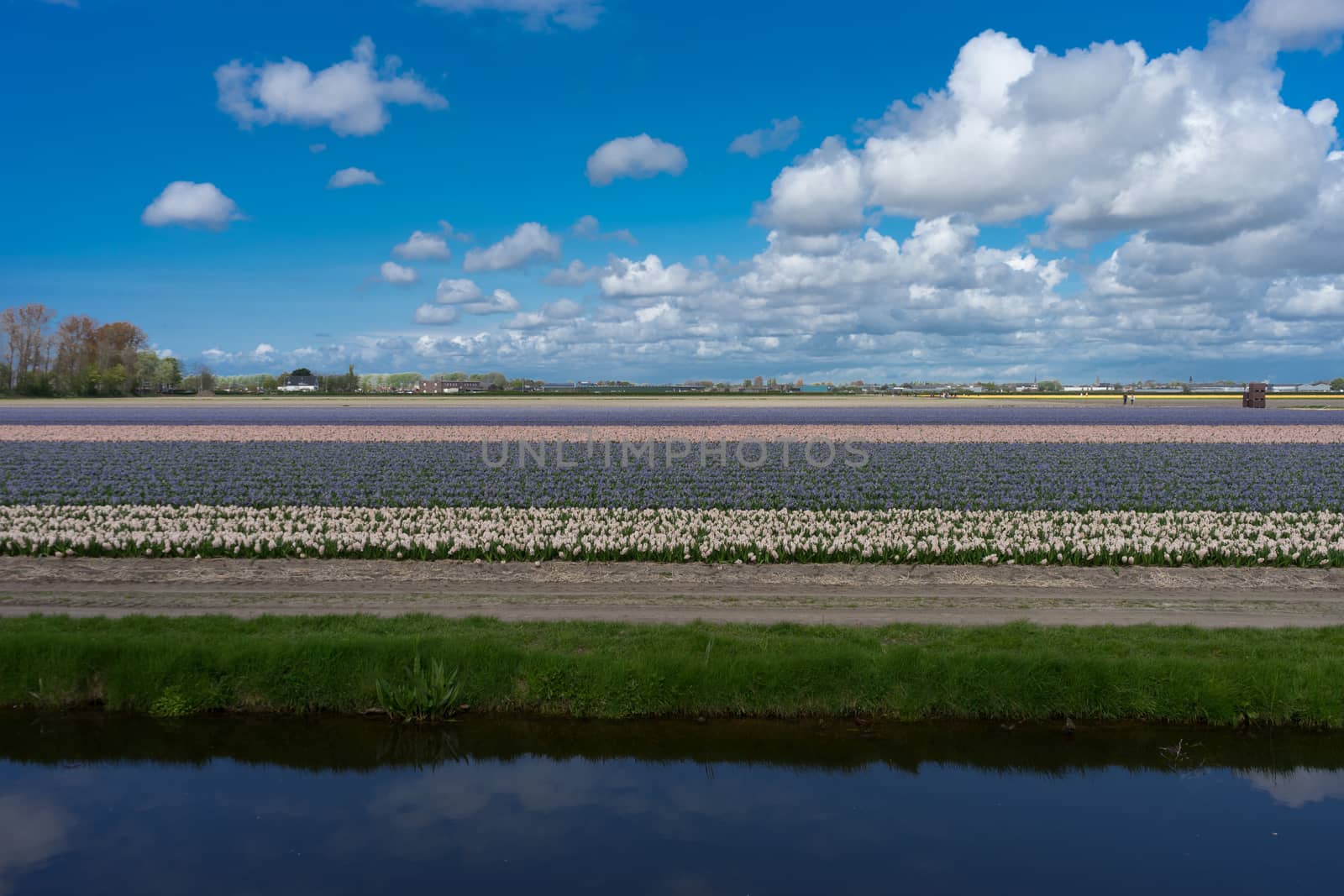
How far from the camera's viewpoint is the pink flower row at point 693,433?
41.0 metres

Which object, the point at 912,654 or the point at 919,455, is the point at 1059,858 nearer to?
the point at 912,654

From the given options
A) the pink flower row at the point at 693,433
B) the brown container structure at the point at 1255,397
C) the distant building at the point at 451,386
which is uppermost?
the distant building at the point at 451,386

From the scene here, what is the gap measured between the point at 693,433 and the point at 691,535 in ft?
93.8

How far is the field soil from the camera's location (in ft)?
42.4

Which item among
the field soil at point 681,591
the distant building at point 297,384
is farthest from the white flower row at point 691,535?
the distant building at point 297,384

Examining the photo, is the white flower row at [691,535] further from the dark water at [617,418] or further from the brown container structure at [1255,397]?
the brown container structure at [1255,397]

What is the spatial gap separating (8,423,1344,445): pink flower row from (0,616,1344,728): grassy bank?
29.7m

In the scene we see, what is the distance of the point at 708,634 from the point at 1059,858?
4929mm

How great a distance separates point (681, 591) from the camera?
14.3 m

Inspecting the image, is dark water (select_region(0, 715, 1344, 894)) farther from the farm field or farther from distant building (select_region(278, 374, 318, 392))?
distant building (select_region(278, 374, 318, 392))

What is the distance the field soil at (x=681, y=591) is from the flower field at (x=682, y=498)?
0.56 meters

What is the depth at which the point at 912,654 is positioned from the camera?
10.5m

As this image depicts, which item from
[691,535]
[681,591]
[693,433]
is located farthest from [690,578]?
[693,433]

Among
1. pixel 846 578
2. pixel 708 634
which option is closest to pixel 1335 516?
pixel 846 578
